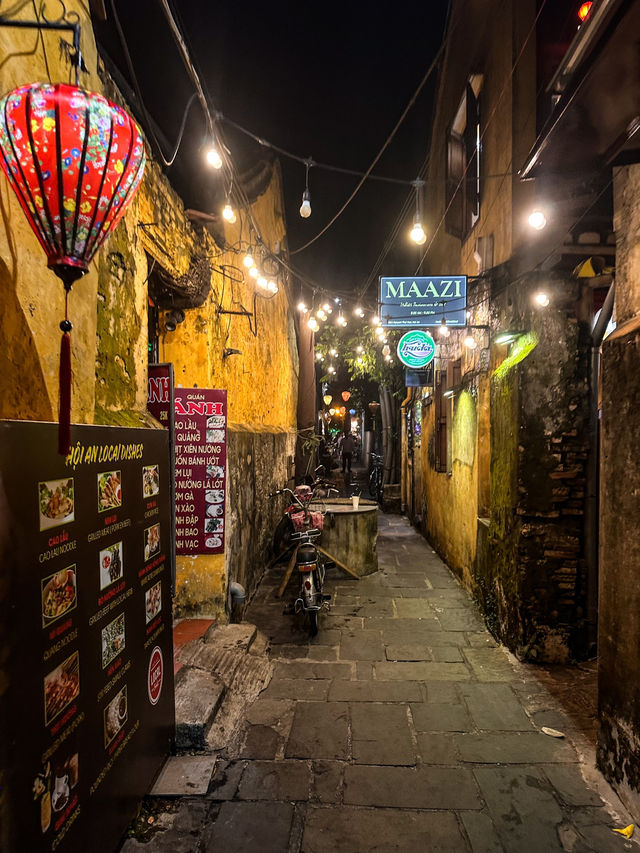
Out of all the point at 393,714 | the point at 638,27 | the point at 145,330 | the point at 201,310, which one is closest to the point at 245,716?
the point at 393,714

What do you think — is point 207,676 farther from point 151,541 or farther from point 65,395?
point 65,395

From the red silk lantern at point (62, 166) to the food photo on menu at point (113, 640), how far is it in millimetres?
1147

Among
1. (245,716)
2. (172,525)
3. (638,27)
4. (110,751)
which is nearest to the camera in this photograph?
(638,27)

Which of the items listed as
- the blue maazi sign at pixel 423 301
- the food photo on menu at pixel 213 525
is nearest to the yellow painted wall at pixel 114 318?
the food photo on menu at pixel 213 525

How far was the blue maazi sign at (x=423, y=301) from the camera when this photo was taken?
6.98 meters

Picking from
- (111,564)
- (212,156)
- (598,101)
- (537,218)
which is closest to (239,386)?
(212,156)

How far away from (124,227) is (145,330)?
893 millimetres

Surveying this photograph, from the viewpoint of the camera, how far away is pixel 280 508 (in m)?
10.8

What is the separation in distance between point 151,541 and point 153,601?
1.40 ft

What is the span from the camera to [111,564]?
8.32ft

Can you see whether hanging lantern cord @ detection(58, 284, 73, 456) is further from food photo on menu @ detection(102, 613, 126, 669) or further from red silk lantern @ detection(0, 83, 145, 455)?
food photo on menu @ detection(102, 613, 126, 669)

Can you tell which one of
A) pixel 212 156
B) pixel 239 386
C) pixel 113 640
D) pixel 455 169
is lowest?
pixel 113 640

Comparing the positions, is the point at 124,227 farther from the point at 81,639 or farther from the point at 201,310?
the point at 81,639

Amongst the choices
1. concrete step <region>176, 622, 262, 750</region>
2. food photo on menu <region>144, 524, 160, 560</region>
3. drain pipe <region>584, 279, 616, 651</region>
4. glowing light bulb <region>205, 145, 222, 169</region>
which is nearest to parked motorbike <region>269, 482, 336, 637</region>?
concrete step <region>176, 622, 262, 750</region>
